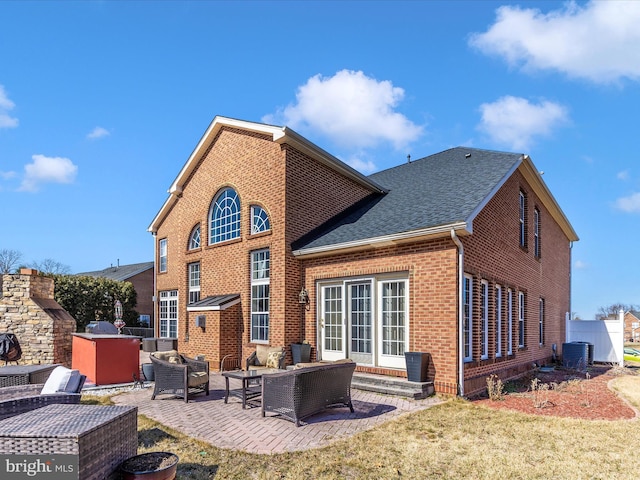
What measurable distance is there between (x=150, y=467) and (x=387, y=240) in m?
6.92

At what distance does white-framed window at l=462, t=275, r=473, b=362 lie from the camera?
973 cm

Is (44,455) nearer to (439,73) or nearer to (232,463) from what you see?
(232,463)

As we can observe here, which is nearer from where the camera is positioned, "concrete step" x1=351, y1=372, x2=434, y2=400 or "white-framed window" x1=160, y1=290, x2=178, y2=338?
"concrete step" x1=351, y1=372, x2=434, y2=400

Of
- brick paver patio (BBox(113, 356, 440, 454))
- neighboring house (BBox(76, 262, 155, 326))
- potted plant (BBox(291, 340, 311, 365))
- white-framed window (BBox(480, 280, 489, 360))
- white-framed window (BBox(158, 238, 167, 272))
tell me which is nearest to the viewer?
brick paver patio (BBox(113, 356, 440, 454))

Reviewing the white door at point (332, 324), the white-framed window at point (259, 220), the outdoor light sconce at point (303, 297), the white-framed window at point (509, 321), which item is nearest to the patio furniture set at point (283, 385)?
the white door at point (332, 324)

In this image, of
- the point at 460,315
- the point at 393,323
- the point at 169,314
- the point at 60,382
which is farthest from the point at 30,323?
the point at 460,315

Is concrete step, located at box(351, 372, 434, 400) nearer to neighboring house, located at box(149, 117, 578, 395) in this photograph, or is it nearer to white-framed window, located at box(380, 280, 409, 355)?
neighboring house, located at box(149, 117, 578, 395)

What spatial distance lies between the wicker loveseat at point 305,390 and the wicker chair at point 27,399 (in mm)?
2945

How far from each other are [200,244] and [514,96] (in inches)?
453

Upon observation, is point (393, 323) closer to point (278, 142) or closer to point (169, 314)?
point (278, 142)

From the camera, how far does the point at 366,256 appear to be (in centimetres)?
1088

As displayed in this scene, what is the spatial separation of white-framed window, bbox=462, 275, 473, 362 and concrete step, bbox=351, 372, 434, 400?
128cm

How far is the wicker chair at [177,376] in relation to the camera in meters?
8.65

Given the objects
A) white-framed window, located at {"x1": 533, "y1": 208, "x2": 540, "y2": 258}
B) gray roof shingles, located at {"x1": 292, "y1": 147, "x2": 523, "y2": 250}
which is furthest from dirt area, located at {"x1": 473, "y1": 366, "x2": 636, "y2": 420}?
white-framed window, located at {"x1": 533, "y1": 208, "x2": 540, "y2": 258}
